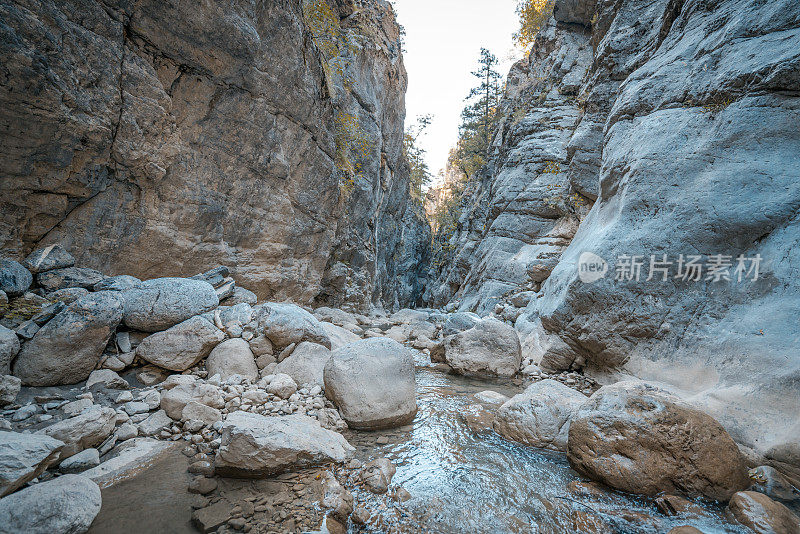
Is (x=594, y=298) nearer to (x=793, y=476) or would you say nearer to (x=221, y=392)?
(x=793, y=476)

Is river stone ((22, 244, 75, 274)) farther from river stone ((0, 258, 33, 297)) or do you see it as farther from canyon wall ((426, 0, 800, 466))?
canyon wall ((426, 0, 800, 466))

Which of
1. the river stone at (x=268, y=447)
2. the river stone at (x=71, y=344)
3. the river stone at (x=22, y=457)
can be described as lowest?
the river stone at (x=268, y=447)

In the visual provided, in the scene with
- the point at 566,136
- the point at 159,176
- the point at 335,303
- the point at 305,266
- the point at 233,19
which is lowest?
the point at 335,303

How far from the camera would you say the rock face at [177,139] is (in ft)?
16.1

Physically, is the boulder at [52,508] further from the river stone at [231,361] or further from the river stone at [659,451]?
the river stone at [659,451]

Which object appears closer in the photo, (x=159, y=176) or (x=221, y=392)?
(x=221, y=392)

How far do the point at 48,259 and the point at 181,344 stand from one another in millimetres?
2414

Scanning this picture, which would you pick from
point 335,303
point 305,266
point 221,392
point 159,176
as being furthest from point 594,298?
point 335,303

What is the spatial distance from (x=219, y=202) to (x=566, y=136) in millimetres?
15838

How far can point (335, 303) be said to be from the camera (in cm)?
1564

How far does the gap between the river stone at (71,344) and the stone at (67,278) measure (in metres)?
0.71

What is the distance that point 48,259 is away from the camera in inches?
199

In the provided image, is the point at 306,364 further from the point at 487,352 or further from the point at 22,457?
the point at 487,352

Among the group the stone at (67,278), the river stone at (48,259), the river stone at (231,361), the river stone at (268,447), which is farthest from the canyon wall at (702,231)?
the river stone at (48,259)
